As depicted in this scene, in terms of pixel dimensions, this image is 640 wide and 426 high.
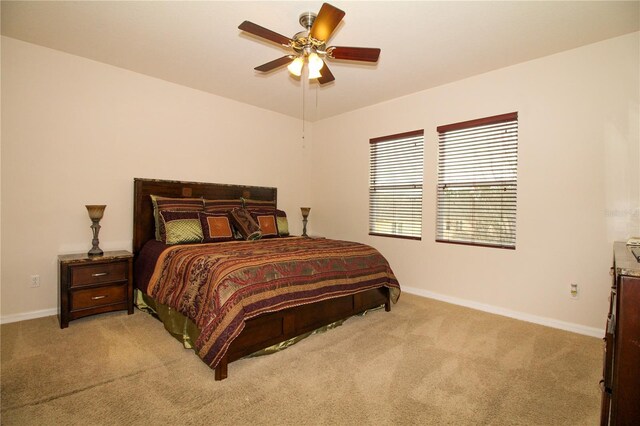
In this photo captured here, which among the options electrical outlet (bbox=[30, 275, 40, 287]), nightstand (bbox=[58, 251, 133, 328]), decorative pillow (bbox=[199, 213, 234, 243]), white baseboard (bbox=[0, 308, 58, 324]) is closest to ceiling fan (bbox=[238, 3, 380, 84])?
decorative pillow (bbox=[199, 213, 234, 243])

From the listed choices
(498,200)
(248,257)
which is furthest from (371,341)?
(498,200)

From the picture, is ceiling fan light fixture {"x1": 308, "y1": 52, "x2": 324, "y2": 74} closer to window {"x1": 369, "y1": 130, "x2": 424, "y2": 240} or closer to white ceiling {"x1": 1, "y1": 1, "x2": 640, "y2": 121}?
white ceiling {"x1": 1, "y1": 1, "x2": 640, "y2": 121}

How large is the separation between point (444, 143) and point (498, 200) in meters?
0.93

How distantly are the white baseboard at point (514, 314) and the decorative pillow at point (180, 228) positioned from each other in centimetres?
273

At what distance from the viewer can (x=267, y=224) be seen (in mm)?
4133

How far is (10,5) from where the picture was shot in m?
2.40

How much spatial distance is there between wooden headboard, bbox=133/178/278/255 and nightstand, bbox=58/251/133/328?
1.22 ft

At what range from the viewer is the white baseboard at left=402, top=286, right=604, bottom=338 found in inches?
112

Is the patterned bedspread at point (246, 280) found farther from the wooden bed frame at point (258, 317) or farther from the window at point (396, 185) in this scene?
the window at point (396, 185)

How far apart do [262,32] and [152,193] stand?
2.48 meters

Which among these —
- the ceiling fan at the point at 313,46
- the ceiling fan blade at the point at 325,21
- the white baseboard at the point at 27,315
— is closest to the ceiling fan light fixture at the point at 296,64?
the ceiling fan at the point at 313,46

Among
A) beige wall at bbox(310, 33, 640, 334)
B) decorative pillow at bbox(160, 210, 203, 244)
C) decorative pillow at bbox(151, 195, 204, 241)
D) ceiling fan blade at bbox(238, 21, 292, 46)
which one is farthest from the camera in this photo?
decorative pillow at bbox(151, 195, 204, 241)

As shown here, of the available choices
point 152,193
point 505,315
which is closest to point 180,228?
point 152,193

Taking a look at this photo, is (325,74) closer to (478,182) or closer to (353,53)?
(353,53)
